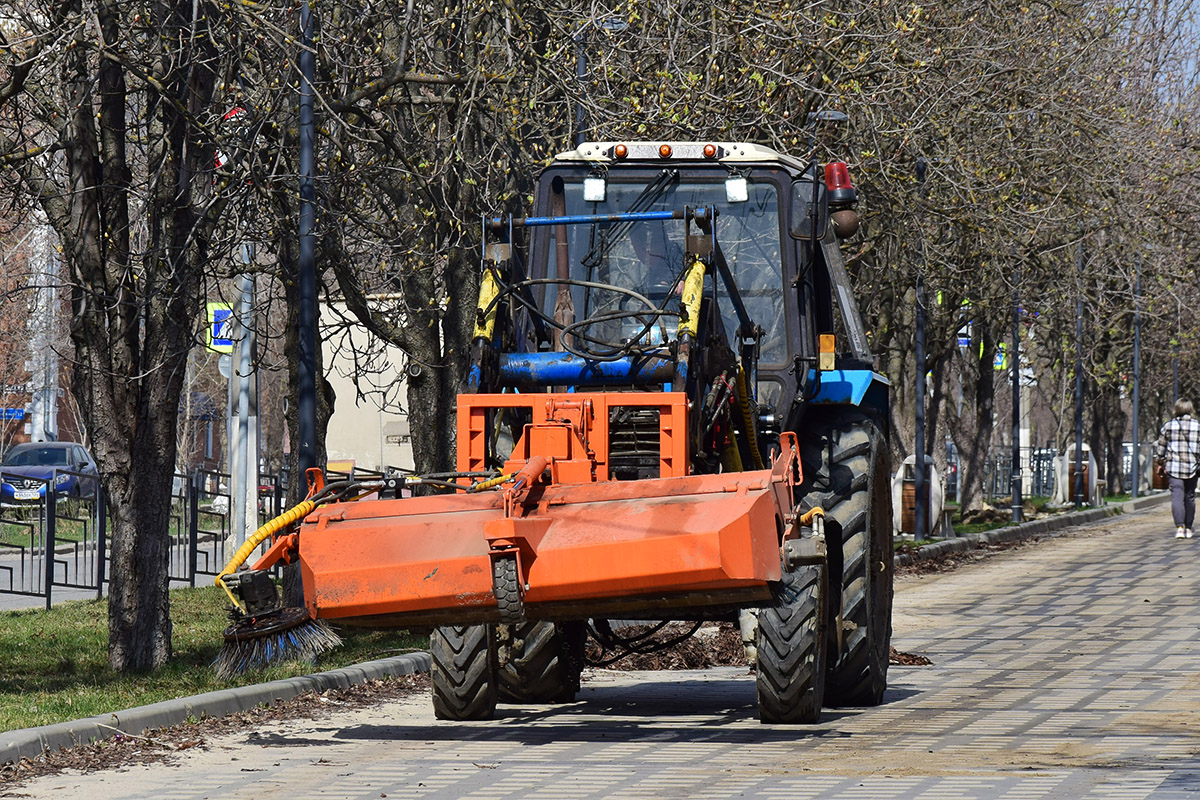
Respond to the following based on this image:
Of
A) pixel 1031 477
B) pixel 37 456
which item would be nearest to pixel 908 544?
pixel 37 456

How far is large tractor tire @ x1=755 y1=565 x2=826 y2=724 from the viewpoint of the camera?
369 inches

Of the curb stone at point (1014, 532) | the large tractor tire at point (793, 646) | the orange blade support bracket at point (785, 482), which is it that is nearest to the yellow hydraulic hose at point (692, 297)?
the orange blade support bracket at point (785, 482)

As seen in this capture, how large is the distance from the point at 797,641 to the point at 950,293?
19630 mm

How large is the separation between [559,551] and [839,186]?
3.57 metres

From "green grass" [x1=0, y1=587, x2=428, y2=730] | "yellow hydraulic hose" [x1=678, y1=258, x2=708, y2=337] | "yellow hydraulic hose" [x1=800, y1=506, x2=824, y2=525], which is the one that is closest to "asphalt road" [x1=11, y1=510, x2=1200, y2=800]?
"green grass" [x1=0, y1=587, x2=428, y2=730]

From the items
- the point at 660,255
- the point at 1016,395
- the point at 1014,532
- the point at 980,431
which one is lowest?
the point at 1014,532

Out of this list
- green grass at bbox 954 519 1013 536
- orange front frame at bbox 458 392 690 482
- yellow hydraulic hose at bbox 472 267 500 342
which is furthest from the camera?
green grass at bbox 954 519 1013 536

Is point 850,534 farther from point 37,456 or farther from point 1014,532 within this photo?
point 37,456

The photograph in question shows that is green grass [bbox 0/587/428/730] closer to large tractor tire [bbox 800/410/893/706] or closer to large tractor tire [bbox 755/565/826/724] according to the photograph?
large tractor tire [bbox 755/565/826/724]

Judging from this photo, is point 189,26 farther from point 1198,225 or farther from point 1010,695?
point 1198,225

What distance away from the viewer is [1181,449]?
26906mm

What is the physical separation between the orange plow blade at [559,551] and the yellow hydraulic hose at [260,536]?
124 mm

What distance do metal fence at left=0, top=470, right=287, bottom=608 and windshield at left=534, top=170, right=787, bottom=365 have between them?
908 cm

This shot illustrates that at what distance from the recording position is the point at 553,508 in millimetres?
8648
